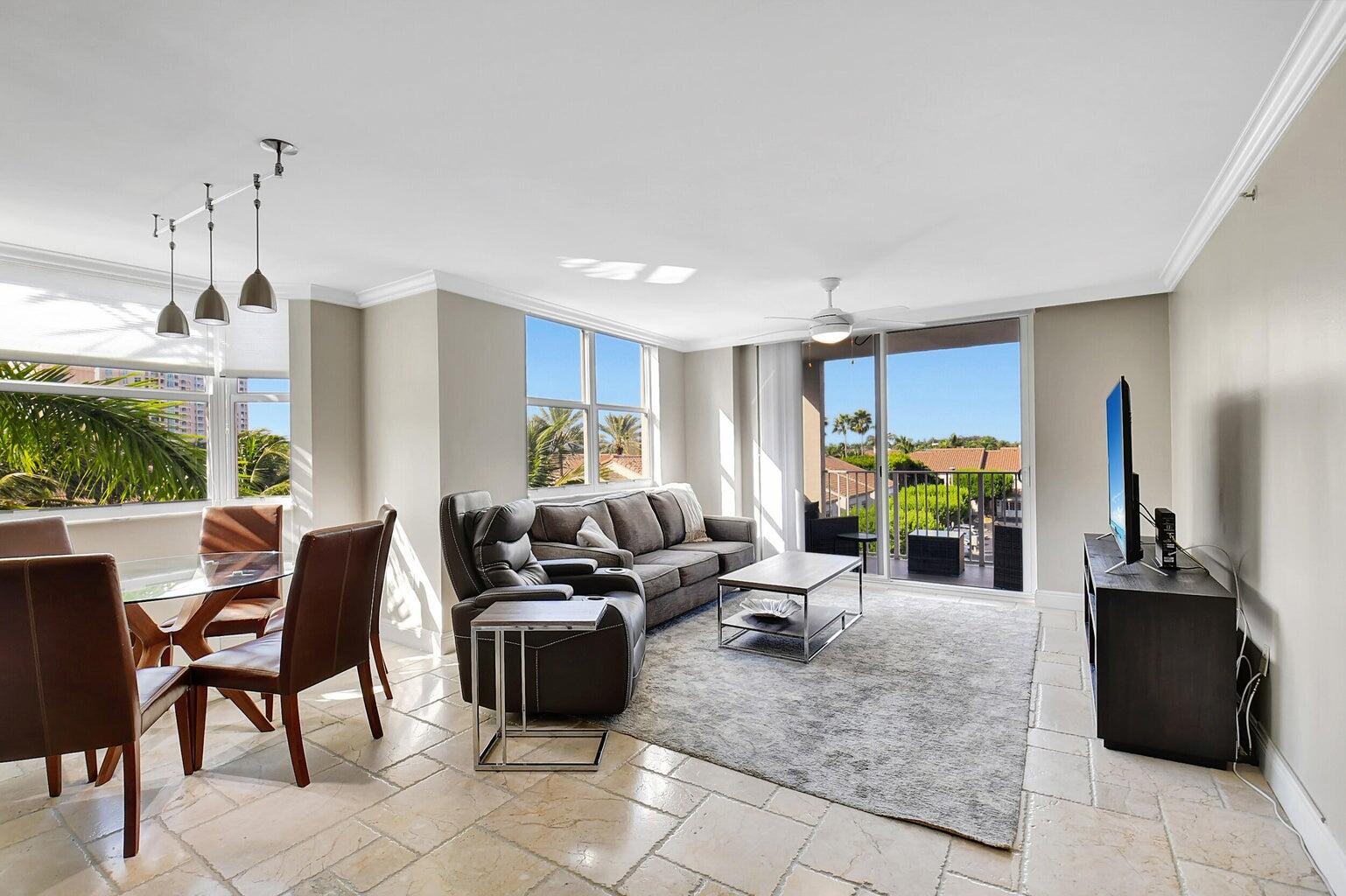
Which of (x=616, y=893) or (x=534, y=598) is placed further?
(x=534, y=598)

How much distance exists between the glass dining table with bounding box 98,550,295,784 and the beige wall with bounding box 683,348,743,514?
428cm

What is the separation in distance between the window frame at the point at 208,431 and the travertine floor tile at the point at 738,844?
3.73 metres

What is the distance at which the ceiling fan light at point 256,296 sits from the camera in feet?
8.96

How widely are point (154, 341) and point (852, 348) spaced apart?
5.41 meters

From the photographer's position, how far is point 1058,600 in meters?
5.13

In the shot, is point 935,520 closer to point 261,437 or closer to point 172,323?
point 261,437

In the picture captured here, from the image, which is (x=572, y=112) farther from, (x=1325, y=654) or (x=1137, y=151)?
(x=1325, y=654)

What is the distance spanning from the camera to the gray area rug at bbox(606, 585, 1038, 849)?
2.44 m

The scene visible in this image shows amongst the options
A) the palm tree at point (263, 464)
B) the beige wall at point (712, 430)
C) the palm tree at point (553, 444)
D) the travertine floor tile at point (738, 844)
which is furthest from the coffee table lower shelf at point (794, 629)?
the palm tree at point (263, 464)

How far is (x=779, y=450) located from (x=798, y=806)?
4.38 meters

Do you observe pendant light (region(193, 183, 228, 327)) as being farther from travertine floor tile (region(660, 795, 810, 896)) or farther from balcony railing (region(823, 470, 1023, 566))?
balcony railing (region(823, 470, 1023, 566))

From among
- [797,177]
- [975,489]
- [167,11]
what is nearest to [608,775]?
[797,177]

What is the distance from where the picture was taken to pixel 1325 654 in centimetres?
202

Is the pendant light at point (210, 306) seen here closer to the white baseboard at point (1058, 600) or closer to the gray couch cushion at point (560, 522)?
the gray couch cushion at point (560, 522)
